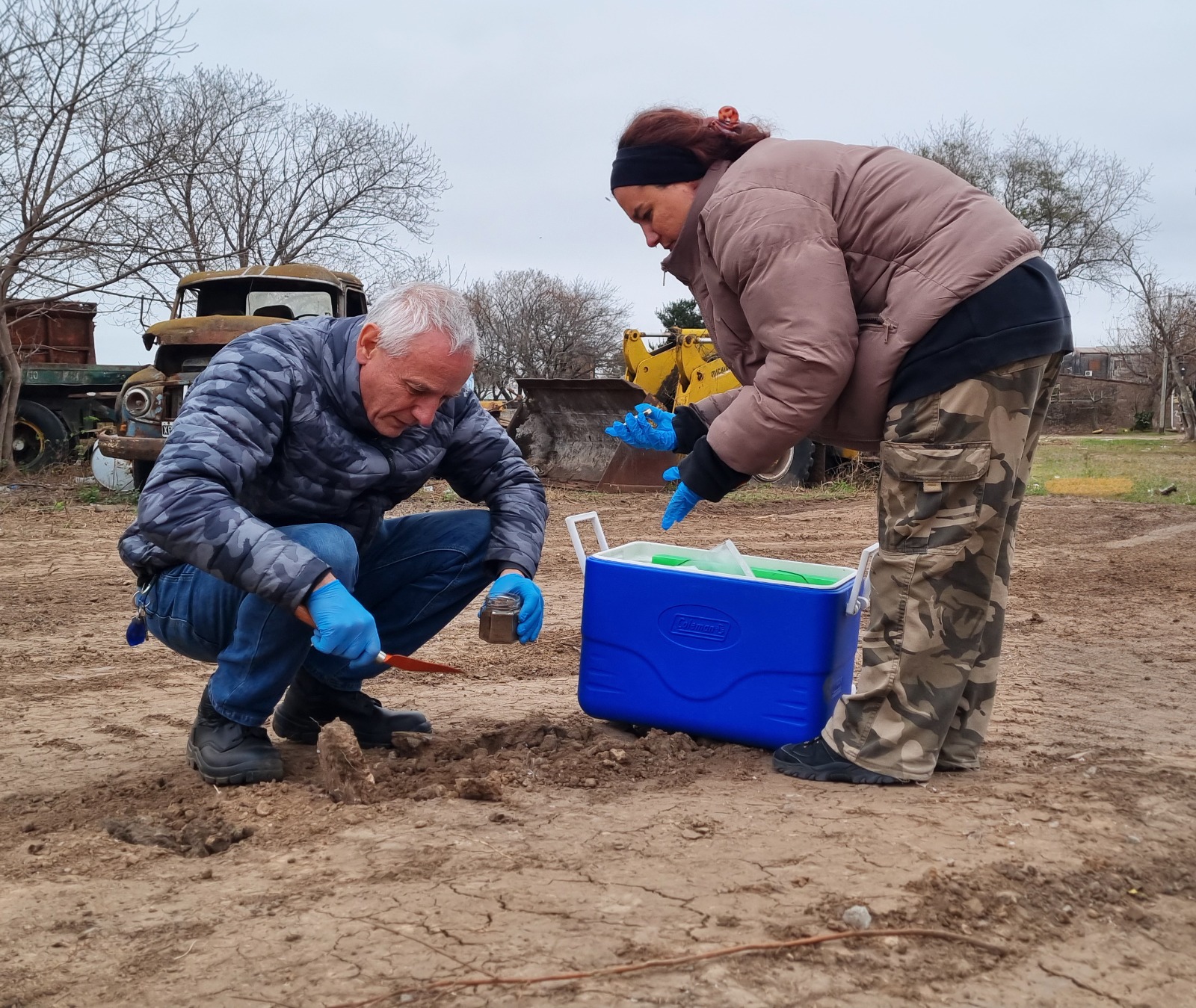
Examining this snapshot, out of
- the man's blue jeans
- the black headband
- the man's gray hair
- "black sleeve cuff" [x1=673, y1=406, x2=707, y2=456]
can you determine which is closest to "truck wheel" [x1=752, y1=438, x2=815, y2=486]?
"black sleeve cuff" [x1=673, y1=406, x2=707, y2=456]

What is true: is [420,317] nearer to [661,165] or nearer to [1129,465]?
[661,165]

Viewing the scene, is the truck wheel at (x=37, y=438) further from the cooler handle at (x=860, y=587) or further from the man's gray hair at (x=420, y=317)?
the cooler handle at (x=860, y=587)

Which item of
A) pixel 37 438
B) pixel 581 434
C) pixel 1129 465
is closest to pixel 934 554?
pixel 581 434

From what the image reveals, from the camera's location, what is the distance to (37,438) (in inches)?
488

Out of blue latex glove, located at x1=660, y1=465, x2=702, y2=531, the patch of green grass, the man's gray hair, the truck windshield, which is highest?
the truck windshield

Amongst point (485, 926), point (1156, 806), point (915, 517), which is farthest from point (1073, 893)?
point (485, 926)

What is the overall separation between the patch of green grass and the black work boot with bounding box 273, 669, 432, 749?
5.88 meters

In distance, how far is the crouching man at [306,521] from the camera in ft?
7.78

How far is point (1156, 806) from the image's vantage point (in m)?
2.47

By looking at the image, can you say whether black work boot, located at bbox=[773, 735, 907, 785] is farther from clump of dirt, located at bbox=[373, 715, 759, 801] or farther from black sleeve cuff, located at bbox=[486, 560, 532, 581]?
black sleeve cuff, located at bbox=[486, 560, 532, 581]

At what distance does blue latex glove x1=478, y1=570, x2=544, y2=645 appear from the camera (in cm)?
280

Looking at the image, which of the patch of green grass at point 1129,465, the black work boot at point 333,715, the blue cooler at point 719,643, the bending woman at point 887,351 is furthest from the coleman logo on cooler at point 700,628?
the patch of green grass at point 1129,465

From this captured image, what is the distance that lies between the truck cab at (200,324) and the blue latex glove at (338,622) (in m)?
6.98

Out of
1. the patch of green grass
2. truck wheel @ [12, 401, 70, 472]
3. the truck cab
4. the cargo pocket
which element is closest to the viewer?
the cargo pocket
